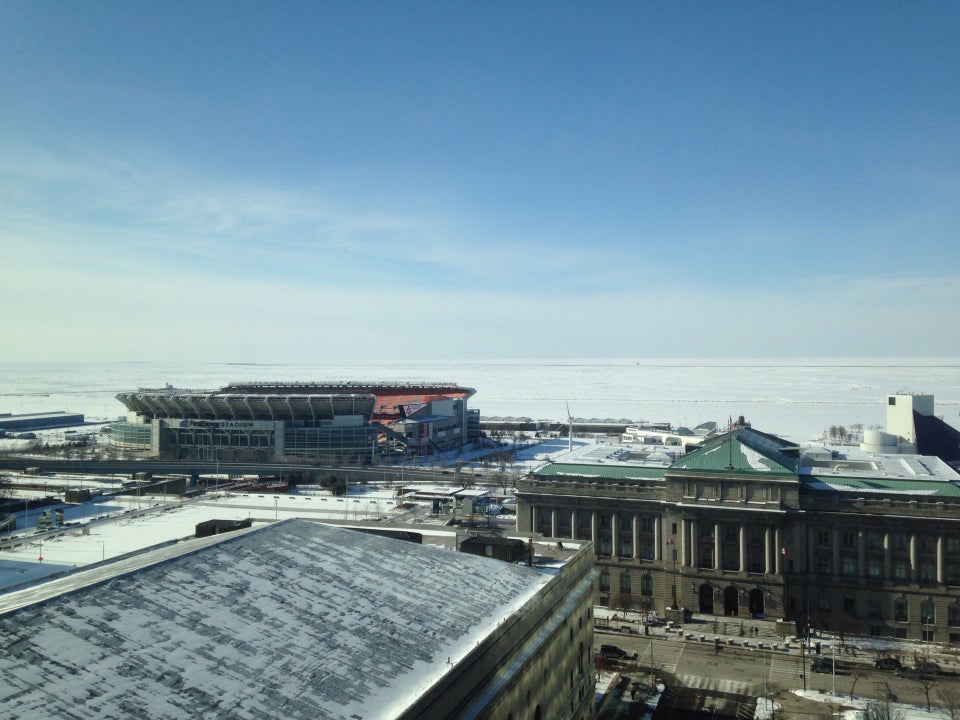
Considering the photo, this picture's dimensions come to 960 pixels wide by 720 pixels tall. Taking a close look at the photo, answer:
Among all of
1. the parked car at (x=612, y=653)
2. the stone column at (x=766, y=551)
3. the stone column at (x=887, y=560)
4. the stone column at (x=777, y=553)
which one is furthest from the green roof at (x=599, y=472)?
the stone column at (x=887, y=560)

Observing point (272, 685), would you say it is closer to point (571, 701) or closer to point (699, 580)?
point (571, 701)

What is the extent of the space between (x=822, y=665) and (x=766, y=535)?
1183cm

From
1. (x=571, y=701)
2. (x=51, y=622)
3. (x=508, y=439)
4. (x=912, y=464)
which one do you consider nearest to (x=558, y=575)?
(x=571, y=701)

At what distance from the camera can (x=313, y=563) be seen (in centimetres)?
2884

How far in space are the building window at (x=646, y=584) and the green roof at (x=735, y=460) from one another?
31.2ft

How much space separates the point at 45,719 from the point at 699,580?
52.7 metres

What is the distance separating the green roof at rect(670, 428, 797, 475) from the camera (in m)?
59.6

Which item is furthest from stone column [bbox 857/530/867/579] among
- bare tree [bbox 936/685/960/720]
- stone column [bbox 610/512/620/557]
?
stone column [bbox 610/512/620/557]

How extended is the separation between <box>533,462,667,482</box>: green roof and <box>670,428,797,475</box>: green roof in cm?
315

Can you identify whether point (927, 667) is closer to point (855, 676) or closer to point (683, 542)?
point (855, 676)

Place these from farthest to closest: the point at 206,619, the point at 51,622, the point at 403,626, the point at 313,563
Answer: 1. the point at 313,563
2. the point at 403,626
3. the point at 206,619
4. the point at 51,622

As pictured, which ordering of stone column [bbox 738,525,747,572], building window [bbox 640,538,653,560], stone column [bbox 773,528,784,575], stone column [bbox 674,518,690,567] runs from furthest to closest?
building window [bbox 640,538,653,560] < stone column [bbox 674,518,690,567] < stone column [bbox 738,525,747,572] < stone column [bbox 773,528,784,575]

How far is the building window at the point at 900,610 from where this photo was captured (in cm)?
5572

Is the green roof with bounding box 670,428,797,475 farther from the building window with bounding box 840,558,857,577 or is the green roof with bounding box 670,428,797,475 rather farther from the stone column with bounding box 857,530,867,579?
the building window with bounding box 840,558,857,577
